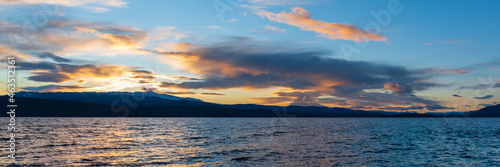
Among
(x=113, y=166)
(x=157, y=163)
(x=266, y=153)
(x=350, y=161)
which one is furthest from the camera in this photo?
(x=266, y=153)

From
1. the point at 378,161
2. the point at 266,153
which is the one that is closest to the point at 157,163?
the point at 266,153

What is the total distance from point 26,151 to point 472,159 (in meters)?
62.9

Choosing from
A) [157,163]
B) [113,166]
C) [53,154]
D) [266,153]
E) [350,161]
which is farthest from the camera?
[266,153]

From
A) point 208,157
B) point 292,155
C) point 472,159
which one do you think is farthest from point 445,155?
point 208,157

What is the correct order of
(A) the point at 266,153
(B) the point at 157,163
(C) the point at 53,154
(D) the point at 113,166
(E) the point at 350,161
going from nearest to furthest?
(D) the point at 113,166 < (B) the point at 157,163 < (E) the point at 350,161 < (C) the point at 53,154 < (A) the point at 266,153

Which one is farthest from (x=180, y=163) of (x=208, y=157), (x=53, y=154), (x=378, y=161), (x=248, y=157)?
(x=378, y=161)

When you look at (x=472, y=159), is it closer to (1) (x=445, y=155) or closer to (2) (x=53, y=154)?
(1) (x=445, y=155)

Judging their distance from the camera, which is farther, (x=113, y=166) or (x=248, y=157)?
(x=248, y=157)

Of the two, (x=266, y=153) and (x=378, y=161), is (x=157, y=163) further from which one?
(x=378, y=161)

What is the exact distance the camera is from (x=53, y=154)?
1949 inches

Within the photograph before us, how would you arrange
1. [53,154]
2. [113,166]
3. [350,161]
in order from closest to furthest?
1. [113,166]
2. [350,161]
3. [53,154]

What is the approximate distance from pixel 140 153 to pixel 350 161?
29.1 meters

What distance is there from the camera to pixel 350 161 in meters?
45.7

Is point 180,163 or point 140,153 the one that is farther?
point 140,153
